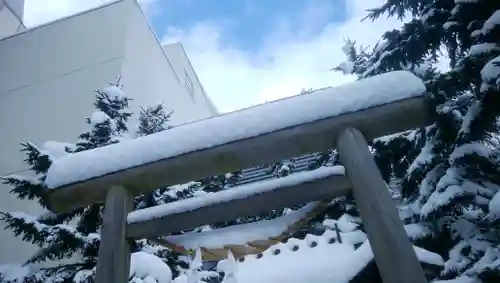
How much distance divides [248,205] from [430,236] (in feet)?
7.58

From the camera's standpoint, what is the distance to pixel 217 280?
5336mm

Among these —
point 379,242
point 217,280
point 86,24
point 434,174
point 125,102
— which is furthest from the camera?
point 86,24

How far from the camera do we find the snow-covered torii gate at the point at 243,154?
2557 millimetres

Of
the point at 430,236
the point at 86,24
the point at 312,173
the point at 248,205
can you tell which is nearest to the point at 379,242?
the point at 312,173

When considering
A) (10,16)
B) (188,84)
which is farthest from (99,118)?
(10,16)

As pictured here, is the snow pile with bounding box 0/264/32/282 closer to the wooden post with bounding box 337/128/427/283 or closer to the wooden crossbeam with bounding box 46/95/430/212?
the wooden crossbeam with bounding box 46/95/430/212

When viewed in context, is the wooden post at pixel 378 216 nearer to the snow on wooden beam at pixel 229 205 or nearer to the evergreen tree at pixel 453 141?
the snow on wooden beam at pixel 229 205

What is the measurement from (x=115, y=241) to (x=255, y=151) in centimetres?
92

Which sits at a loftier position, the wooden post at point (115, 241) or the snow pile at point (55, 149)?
the snow pile at point (55, 149)

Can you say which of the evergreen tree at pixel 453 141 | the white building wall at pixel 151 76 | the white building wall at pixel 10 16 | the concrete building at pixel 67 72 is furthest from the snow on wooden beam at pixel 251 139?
the white building wall at pixel 10 16

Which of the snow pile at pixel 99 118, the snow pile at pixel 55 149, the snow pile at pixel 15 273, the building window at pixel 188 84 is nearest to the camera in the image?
the snow pile at pixel 15 273

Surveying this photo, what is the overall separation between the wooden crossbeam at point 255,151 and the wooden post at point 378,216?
95 mm

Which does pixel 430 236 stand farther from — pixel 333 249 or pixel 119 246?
pixel 119 246

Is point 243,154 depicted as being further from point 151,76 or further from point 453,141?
point 151,76
